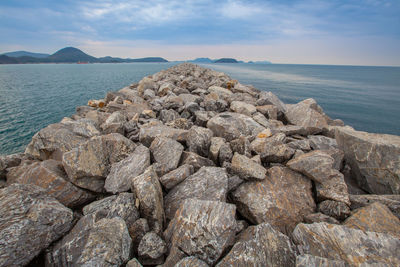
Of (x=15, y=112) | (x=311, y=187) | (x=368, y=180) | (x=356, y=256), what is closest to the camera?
(x=356, y=256)

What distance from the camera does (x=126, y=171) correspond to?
500 cm

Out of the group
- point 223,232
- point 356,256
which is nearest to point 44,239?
point 223,232

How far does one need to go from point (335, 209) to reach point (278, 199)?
1273 millimetres

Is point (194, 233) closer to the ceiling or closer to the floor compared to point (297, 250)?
closer to the ceiling

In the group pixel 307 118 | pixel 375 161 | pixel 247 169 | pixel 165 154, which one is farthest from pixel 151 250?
pixel 307 118

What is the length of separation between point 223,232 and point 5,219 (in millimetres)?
3894

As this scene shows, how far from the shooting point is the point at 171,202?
4.73 meters

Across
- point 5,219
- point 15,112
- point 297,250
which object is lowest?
point 15,112

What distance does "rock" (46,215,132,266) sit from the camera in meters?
3.22

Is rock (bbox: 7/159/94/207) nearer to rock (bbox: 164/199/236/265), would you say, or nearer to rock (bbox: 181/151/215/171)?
rock (bbox: 164/199/236/265)

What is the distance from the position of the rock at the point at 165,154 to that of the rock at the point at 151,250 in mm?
1935

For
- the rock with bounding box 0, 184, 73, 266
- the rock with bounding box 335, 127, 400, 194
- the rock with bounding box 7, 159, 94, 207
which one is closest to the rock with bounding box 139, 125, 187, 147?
the rock with bounding box 7, 159, 94, 207

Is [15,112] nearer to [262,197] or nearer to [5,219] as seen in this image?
[5,219]

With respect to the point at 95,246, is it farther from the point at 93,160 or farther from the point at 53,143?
the point at 53,143
